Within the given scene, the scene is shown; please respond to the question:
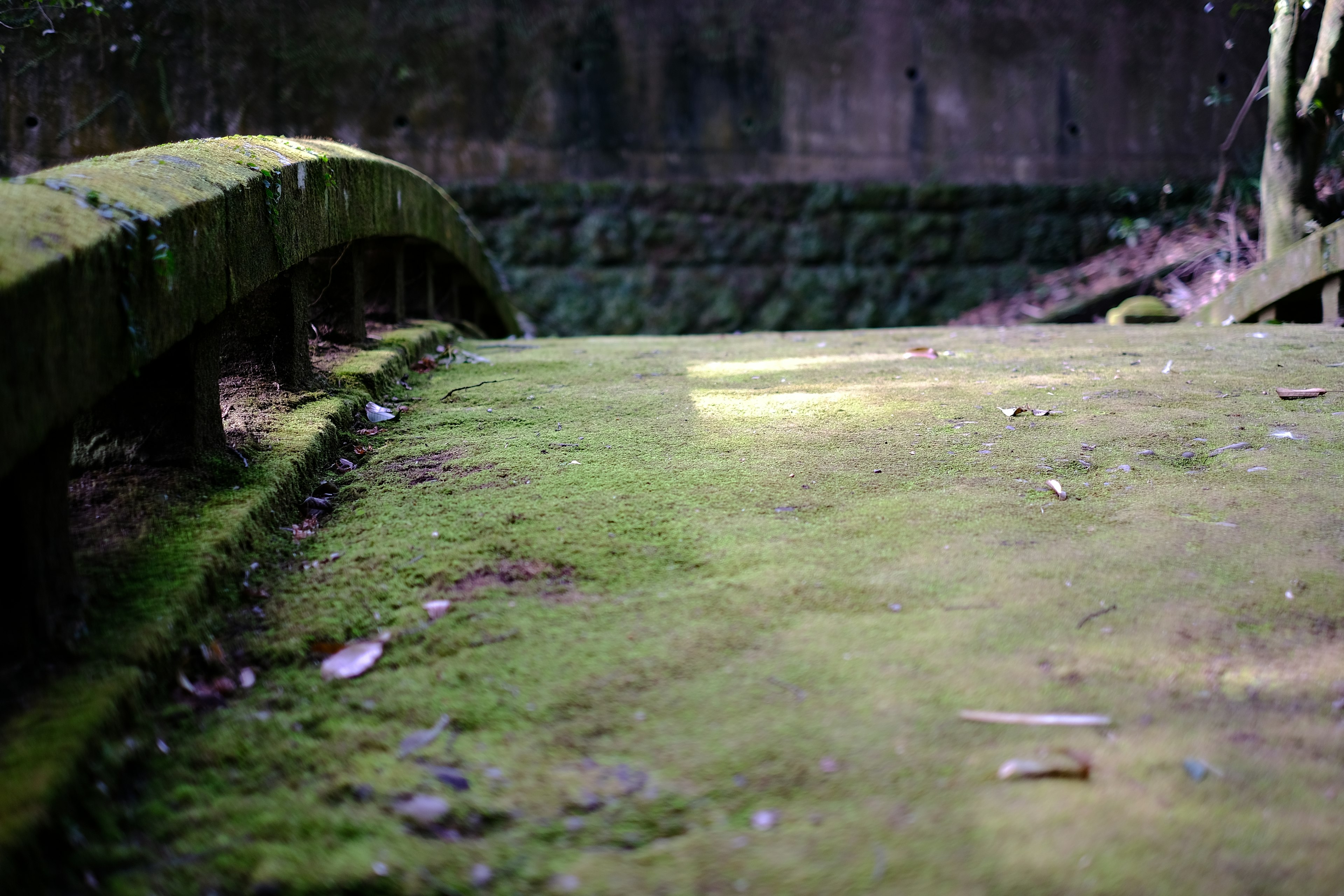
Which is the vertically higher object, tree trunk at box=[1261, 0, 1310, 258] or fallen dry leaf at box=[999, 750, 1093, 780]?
tree trunk at box=[1261, 0, 1310, 258]

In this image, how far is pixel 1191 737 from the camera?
120 cm

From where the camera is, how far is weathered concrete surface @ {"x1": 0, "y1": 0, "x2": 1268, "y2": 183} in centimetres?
763

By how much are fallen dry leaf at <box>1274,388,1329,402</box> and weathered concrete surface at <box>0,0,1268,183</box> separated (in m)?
5.92

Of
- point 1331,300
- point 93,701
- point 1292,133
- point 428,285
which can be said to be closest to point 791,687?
point 93,701

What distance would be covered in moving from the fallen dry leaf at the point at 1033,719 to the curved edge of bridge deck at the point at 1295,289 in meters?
4.96

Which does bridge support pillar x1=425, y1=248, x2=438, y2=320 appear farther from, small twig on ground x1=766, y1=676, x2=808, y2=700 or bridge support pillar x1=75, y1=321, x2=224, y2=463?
small twig on ground x1=766, y1=676, x2=808, y2=700

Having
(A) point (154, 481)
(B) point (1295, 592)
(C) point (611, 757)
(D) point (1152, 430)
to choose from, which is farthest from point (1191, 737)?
(A) point (154, 481)

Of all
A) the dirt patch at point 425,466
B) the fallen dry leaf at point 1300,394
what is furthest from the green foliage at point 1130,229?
the dirt patch at point 425,466

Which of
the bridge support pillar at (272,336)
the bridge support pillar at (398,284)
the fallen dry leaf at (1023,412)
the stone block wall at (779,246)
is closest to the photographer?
the bridge support pillar at (272,336)

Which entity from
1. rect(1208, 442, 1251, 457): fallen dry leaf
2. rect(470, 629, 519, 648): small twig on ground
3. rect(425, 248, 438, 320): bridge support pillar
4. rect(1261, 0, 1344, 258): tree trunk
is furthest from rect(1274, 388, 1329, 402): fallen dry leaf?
rect(425, 248, 438, 320): bridge support pillar

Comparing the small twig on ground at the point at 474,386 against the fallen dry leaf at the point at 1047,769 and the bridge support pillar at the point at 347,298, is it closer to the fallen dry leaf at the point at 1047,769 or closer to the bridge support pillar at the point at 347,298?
the bridge support pillar at the point at 347,298

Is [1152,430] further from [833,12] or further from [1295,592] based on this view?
[833,12]

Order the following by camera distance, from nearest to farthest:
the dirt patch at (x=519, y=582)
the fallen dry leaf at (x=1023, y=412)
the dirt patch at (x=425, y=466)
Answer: the dirt patch at (x=519, y=582) < the dirt patch at (x=425, y=466) < the fallen dry leaf at (x=1023, y=412)

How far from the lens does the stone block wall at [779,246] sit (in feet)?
26.9
